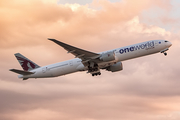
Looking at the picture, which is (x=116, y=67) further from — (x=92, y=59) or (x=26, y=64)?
(x=26, y=64)

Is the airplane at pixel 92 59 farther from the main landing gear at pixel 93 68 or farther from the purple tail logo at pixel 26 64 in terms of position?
the purple tail logo at pixel 26 64

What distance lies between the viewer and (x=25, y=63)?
73875mm

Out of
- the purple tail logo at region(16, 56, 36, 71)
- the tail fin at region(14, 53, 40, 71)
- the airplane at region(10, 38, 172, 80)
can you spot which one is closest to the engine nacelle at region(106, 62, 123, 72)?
the airplane at region(10, 38, 172, 80)

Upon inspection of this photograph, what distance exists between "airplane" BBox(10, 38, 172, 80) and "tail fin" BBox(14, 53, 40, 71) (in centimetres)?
117

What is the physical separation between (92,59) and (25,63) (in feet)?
59.4

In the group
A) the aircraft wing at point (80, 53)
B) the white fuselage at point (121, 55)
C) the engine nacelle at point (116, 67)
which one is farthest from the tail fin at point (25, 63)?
the engine nacelle at point (116, 67)

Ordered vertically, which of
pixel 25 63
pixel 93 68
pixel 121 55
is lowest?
pixel 93 68

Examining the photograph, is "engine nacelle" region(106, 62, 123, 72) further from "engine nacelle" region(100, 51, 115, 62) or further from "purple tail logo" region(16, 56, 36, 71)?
"purple tail logo" region(16, 56, 36, 71)

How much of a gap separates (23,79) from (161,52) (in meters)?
32.2

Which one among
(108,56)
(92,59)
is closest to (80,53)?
(92,59)

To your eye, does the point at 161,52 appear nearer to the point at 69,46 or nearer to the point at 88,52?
the point at 88,52

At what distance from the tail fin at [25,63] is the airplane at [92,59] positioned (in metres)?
1.17

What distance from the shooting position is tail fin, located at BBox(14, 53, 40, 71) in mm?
72938

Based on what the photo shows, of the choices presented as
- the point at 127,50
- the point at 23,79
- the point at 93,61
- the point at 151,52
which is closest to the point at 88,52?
the point at 93,61
